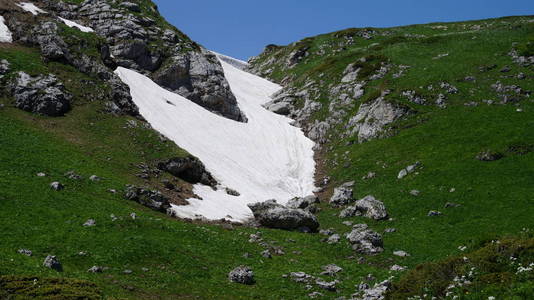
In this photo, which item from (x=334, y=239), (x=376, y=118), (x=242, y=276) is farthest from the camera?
(x=376, y=118)

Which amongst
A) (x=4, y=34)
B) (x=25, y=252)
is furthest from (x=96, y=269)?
Result: (x=4, y=34)

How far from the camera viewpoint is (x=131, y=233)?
30266 millimetres

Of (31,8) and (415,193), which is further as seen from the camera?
(31,8)

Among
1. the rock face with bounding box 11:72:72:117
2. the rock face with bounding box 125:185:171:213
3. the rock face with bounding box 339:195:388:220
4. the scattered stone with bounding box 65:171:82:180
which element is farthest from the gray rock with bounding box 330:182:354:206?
the rock face with bounding box 11:72:72:117

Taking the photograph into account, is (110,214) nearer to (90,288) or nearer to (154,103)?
(90,288)

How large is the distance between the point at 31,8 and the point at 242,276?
215ft

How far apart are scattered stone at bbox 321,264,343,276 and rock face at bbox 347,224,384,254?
5058 millimetres

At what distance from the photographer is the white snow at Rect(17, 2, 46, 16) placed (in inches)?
2620

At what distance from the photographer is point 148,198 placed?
40.1m

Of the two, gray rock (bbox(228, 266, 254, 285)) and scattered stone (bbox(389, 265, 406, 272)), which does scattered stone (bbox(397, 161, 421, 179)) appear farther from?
gray rock (bbox(228, 266, 254, 285))

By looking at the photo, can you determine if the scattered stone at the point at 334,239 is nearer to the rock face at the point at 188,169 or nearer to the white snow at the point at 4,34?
the rock face at the point at 188,169

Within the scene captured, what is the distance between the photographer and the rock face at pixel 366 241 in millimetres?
35406

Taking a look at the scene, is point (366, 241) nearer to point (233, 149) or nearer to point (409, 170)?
point (409, 170)

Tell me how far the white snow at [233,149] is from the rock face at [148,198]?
3854 millimetres
